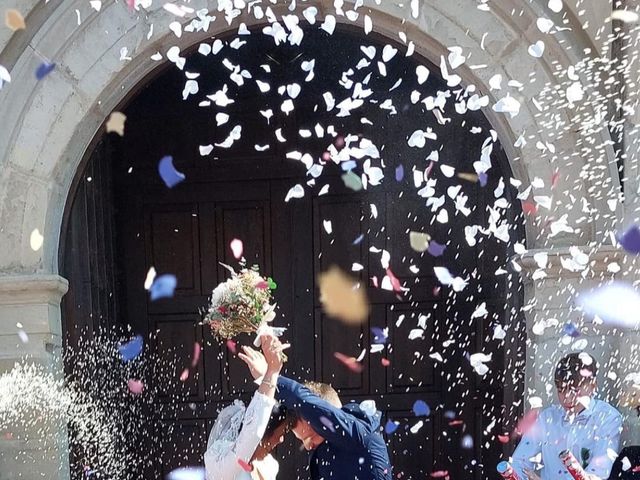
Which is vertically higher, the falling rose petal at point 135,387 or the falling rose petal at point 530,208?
the falling rose petal at point 530,208

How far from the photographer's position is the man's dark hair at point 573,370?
129 inches

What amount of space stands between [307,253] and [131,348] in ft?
4.51

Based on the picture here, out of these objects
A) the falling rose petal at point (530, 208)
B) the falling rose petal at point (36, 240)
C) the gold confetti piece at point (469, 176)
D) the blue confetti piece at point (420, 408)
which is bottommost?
the blue confetti piece at point (420, 408)

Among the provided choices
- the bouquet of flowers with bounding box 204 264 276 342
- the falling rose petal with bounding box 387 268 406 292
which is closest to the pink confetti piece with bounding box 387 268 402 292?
the falling rose petal with bounding box 387 268 406 292

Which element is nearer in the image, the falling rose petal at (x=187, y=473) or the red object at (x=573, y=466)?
the red object at (x=573, y=466)

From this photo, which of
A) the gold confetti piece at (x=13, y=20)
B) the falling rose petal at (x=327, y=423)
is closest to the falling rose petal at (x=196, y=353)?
the gold confetti piece at (x=13, y=20)

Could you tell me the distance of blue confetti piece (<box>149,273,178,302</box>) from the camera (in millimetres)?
5215

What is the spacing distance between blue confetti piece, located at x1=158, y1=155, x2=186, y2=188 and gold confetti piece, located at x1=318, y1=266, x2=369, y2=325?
1.15m

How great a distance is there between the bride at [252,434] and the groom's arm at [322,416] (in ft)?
0.22

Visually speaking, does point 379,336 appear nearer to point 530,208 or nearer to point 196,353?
point 196,353

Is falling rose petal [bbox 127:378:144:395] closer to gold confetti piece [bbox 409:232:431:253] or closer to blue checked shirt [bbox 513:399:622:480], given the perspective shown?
gold confetti piece [bbox 409:232:431:253]

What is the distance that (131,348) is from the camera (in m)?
5.35

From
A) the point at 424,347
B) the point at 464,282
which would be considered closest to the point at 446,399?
the point at 424,347

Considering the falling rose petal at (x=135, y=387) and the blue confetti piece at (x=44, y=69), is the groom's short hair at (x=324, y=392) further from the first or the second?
the falling rose petal at (x=135, y=387)
